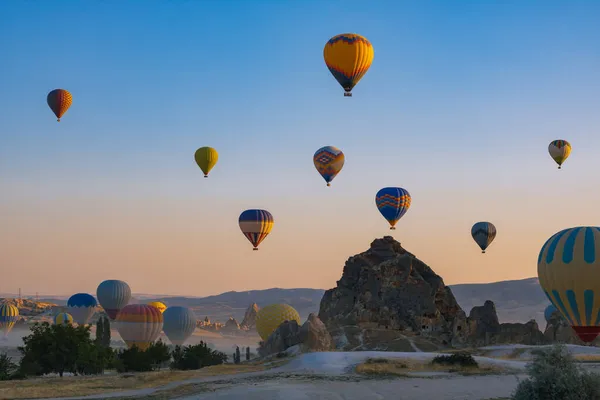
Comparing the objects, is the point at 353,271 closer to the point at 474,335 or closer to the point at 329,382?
the point at 474,335

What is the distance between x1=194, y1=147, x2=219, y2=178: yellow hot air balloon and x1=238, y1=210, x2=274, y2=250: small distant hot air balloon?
777 centimetres

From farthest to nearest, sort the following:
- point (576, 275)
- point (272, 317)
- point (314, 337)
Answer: point (272, 317), point (314, 337), point (576, 275)

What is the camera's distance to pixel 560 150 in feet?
306

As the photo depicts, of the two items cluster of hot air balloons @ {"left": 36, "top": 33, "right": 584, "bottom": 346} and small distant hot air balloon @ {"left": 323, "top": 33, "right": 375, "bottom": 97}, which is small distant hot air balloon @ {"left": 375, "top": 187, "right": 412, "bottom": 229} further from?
small distant hot air balloon @ {"left": 323, "top": 33, "right": 375, "bottom": 97}

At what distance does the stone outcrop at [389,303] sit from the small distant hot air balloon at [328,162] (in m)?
8.71

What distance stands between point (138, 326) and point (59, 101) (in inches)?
943

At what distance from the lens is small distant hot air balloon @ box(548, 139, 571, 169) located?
306ft

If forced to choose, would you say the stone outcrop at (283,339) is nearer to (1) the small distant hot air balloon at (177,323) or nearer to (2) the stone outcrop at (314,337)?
(2) the stone outcrop at (314,337)

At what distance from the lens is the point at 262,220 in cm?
7794

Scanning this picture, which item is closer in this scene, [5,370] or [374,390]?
[374,390]

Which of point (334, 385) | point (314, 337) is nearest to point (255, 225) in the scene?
point (314, 337)

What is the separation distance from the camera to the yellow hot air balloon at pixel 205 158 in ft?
271

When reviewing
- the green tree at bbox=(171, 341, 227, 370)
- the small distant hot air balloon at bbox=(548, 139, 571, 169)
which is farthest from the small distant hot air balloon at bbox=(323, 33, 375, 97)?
the small distant hot air balloon at bbox=(548, 139, 571, 169)

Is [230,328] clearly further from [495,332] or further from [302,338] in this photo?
[302,338]
